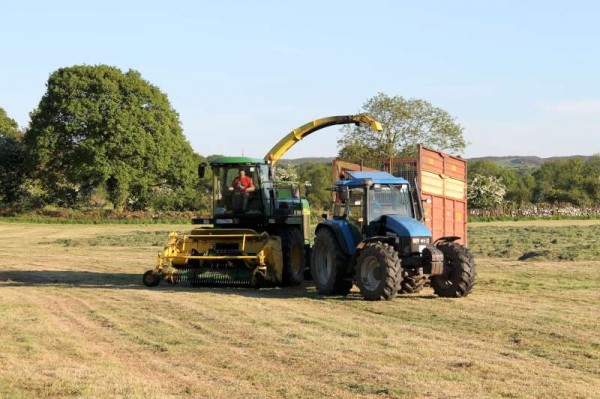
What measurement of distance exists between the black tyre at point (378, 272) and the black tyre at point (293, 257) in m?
2.81

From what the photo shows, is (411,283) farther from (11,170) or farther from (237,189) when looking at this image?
(11,170)

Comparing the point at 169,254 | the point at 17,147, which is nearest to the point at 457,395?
the point at 169,254

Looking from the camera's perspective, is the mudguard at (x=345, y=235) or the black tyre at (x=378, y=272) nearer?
the black tyre at (x=378, y=272)

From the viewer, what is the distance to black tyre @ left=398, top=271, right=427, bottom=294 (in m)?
14.7

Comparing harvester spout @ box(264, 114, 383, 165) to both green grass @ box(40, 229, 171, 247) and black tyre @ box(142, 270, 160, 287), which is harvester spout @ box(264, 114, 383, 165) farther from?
green grass @ box(40, 229, 171, 247)

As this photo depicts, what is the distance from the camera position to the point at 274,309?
13438 mm

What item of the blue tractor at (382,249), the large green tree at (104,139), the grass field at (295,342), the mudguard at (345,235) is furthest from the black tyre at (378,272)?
the large green tree at (104,139)

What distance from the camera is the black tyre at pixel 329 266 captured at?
15188 millimetres

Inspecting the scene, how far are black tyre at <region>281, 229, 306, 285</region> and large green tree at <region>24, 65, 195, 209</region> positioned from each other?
37.5m

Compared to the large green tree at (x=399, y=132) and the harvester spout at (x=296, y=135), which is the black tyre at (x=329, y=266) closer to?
the harvester spout at (x=296, y=135)

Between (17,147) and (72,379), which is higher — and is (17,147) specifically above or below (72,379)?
above

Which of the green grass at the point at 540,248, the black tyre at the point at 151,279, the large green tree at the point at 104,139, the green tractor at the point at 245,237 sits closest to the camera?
the green tractor at the point at 245,237

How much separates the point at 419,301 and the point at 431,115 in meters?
43.9

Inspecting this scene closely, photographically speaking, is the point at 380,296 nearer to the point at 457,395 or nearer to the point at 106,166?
the point at 457,395
